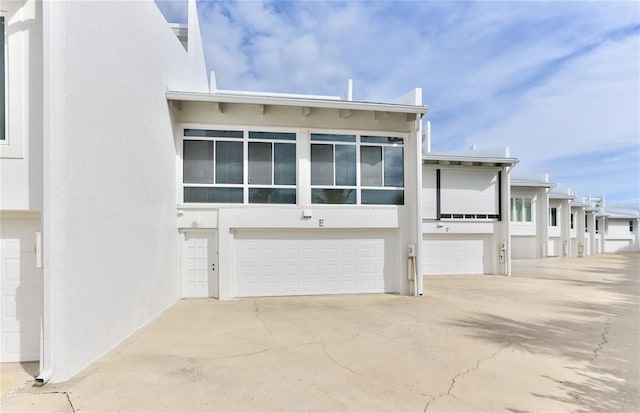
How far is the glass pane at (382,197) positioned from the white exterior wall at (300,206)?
0.51ft

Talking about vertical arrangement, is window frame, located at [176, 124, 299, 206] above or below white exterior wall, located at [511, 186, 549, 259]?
above

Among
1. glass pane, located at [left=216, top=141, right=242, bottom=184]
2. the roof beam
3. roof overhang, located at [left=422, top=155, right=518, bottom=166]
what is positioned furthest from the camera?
roof overhang, located at [left=422, top=155, right=518, bottom=166]

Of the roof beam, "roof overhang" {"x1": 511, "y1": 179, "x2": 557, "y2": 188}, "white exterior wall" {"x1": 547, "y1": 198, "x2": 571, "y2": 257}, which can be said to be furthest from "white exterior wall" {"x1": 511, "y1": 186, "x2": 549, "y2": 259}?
the roof beam

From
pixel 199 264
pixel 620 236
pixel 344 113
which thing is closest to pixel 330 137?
pixel 344 113

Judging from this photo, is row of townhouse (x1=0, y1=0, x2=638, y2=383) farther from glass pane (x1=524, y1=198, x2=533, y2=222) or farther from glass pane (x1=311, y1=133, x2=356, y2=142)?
glass pane (x1=524, y1=198, x2=533, y2=222)

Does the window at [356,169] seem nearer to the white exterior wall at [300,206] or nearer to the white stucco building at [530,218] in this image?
the white exterior wall at [300,206]

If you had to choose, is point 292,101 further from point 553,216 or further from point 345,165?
point 553,216

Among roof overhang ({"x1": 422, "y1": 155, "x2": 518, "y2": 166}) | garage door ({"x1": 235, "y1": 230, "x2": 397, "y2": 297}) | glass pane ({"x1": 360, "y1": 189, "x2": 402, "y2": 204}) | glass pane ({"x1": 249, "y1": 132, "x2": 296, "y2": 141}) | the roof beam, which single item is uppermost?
the roof beam

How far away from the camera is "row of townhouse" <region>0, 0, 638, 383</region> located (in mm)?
4484

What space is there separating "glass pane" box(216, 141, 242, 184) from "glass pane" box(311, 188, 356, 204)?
2270mm

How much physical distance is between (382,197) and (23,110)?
830cm

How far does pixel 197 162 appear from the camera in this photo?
9.31m

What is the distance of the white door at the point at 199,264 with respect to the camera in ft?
30.2

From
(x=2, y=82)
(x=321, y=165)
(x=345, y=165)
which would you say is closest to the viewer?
(x=2, y=82)
